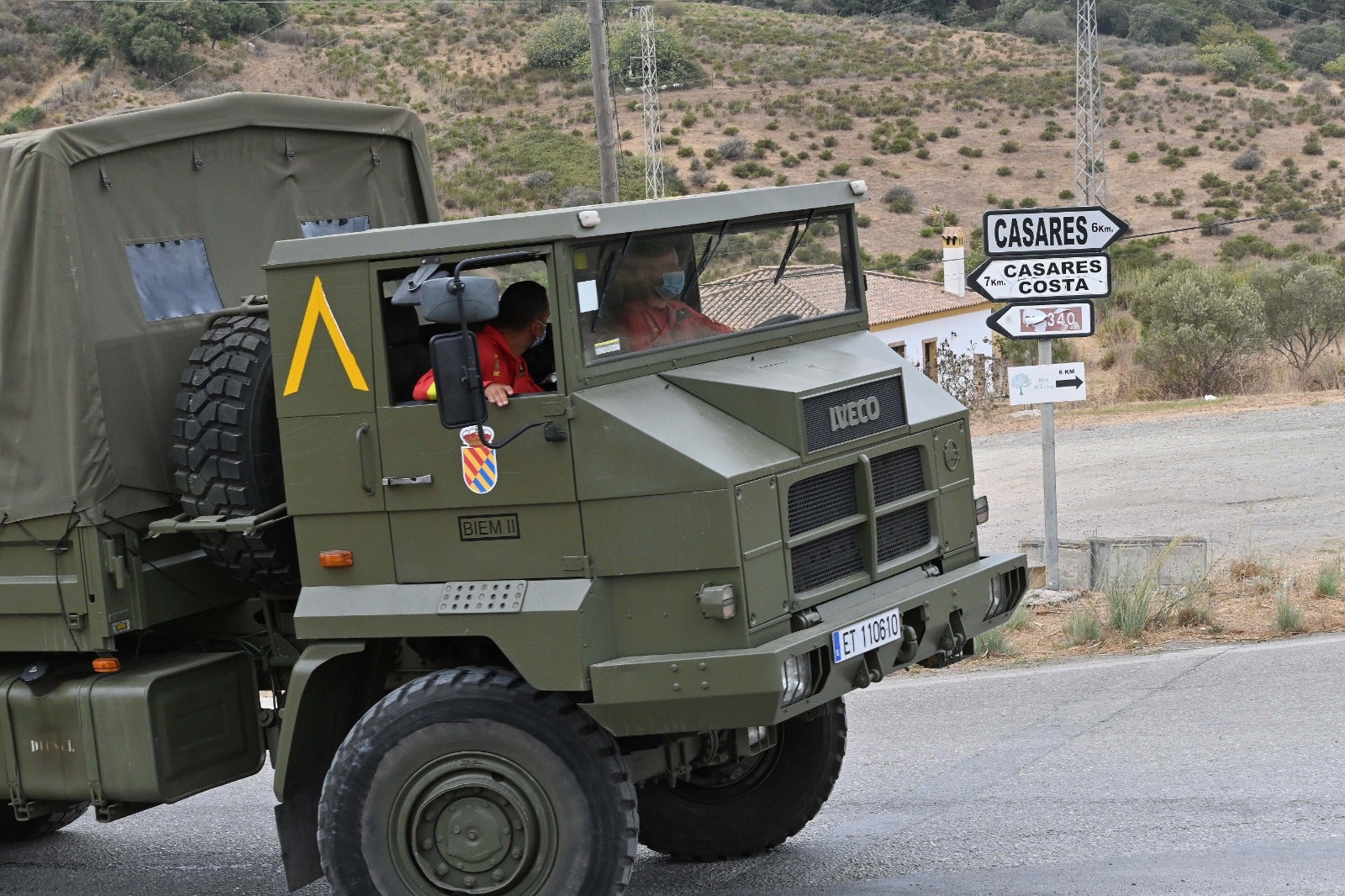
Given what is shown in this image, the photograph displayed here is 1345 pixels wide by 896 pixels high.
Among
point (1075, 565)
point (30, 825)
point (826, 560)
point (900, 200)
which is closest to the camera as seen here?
point (826, 560)

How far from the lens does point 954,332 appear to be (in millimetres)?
41500

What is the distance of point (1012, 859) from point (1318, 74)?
263ft

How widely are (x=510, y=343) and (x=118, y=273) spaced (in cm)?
183

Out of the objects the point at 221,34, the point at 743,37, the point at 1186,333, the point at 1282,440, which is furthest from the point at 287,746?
the point at 743,37

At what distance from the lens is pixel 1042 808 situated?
262 inches

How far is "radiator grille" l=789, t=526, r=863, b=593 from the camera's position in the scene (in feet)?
17.2

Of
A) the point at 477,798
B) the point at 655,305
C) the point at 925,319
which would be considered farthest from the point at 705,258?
the point at 925,319

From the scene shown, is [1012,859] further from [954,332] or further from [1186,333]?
[954,332]

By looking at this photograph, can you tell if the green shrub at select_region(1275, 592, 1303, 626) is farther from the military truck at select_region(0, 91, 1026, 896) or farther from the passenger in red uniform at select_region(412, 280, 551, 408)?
the passenger in red uniform at select_region(412, 280, 551, 408)

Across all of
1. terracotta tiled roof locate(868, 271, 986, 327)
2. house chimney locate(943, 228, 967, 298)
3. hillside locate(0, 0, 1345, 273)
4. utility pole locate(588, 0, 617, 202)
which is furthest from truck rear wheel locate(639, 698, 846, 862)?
hillside locate(0, 0, 1345, 273)

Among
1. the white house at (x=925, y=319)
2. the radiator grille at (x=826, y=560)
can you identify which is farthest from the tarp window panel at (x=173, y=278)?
the white house at (x=925, y=319)

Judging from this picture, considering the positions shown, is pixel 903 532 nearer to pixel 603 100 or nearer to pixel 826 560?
pixel 826 560

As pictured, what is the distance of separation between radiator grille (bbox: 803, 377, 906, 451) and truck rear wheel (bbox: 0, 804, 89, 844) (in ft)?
15.2

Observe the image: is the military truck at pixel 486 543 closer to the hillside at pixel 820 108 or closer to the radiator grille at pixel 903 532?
the radiator grille at pixel 903 532
